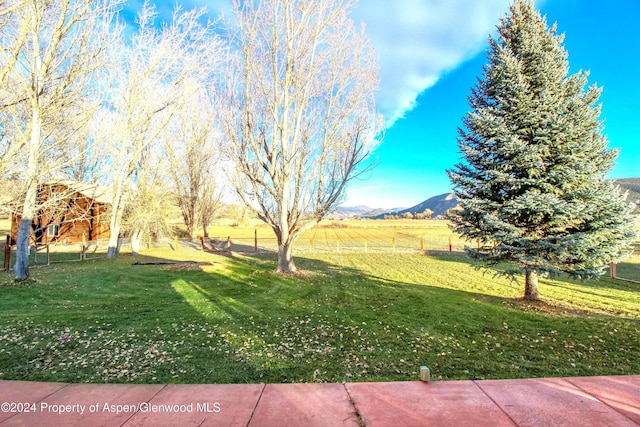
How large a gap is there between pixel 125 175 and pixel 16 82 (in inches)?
325

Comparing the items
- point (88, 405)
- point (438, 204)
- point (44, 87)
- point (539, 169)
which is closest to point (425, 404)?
point (88, 405)

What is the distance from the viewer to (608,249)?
6418mm

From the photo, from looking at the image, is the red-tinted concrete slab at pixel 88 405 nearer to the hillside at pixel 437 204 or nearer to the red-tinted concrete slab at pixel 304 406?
the red-tinted concrete slab at pixel 304 406

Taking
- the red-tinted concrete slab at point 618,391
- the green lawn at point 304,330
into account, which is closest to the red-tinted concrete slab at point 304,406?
the green lawn at point 304,330

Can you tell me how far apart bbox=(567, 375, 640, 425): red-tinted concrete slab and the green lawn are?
1.35 ft

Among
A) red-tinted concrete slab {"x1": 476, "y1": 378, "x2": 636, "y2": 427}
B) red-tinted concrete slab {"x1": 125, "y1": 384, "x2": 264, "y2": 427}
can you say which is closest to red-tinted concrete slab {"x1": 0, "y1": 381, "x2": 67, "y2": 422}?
red-tinted concrete slab {"x1": 125, "y1": 384, "x2": 264, "y2": 427}

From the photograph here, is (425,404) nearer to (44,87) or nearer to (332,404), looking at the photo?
(332,404)

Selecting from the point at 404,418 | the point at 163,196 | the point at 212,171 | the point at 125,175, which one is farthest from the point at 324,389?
the point at 212,171

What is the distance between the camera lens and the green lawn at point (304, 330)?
370 cm

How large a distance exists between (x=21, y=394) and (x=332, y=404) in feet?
9.86

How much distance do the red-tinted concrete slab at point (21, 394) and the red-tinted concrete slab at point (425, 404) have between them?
A: 294 centimetres

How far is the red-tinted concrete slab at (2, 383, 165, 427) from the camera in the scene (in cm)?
254

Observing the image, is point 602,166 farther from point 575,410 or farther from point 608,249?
point 575,410

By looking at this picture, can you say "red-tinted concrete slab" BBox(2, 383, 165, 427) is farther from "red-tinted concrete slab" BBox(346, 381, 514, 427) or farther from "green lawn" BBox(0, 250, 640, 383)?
"red-tinted concrete slab" BBox(346, 381, 514, 427)
